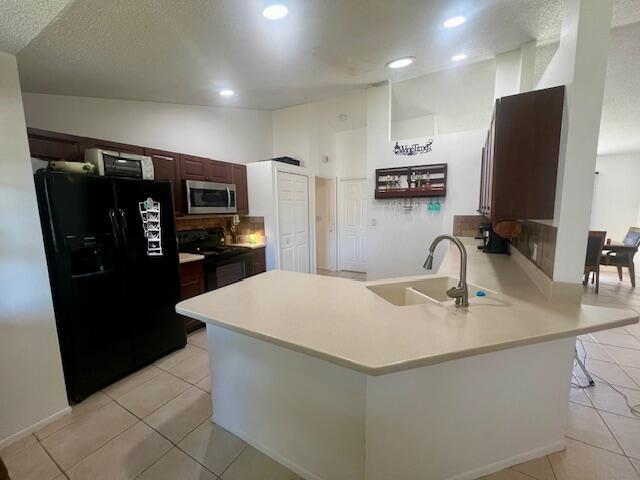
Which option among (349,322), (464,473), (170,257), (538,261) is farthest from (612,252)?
(170,257)

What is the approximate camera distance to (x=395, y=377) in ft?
3.72

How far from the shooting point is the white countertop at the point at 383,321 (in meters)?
0.96

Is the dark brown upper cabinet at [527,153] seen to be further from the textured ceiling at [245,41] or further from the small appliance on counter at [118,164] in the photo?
the small appliance on counter at [118,164]

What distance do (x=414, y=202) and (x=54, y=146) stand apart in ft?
12.1

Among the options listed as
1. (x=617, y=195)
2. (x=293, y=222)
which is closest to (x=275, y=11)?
(x=293, y=222)

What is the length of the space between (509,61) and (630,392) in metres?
3.10

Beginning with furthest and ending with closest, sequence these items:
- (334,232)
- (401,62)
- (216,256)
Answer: (334,232)
(216,256)
(401,62)

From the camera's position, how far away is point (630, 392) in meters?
2.00

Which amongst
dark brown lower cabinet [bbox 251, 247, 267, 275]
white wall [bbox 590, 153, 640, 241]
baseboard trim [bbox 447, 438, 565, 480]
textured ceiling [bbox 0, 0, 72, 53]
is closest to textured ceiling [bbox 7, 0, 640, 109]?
textured ceiling [bbox 0, 0, 72, 53]

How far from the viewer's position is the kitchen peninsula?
1.07 m

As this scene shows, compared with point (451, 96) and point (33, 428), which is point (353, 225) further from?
point (33, 428)

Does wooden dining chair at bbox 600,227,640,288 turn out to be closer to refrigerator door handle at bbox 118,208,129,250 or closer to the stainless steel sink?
the stainless steel sink

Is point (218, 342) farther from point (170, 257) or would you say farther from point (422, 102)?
point (422, 102)

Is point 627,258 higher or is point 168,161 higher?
point 168,161
